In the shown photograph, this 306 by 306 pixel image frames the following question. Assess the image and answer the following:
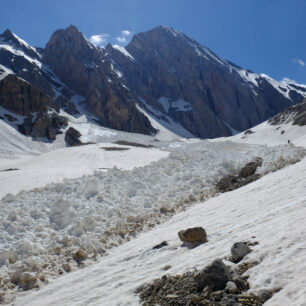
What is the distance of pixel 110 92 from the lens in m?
134

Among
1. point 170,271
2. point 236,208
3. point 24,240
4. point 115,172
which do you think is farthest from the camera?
point 115,172

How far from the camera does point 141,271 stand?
6402 millimetres

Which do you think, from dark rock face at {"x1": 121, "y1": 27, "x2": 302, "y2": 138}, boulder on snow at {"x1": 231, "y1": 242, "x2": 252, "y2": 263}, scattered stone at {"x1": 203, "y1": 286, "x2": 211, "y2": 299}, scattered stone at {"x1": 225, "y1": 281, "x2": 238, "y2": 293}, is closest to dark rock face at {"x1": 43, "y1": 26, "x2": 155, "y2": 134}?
dark rock face at {"x1": 121, "y1": 27, "x2": 302, "y2": 138}

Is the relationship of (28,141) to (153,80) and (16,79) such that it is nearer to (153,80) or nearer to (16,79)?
(16,79)

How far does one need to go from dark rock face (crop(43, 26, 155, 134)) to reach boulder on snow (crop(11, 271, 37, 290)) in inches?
4704

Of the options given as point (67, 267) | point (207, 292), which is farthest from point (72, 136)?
point (207, 292)

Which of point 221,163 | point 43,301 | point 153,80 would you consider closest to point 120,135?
point 221,163

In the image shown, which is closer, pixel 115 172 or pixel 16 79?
pixel 115 172

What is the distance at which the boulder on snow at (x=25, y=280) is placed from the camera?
23.3ft

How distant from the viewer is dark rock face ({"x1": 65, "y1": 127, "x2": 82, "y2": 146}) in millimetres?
81688

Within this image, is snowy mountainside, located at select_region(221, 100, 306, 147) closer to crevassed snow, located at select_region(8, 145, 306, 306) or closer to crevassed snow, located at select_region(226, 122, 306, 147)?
crevassed snow, located at select_region(226, 122, 306, 147)

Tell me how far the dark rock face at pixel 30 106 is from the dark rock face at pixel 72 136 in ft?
10.4

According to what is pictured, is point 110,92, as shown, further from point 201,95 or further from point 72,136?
point 201,95

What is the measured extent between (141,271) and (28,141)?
73.2m
